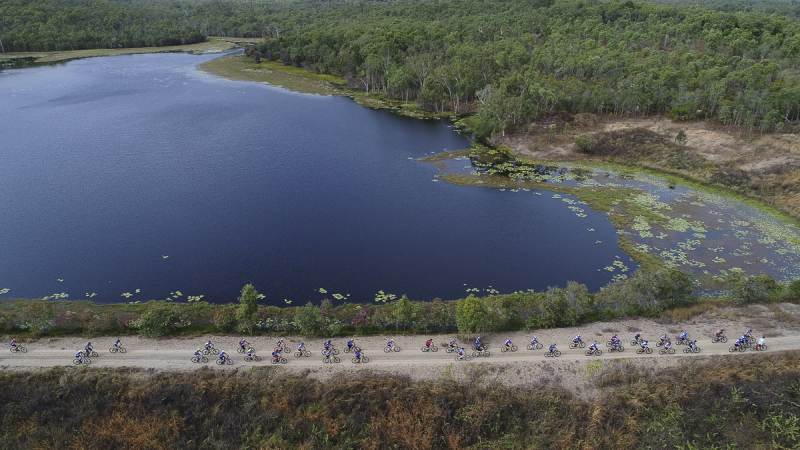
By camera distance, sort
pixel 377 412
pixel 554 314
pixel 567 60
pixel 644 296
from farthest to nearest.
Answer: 1. pixel 567 60
2. pixel 644 296
3. pixel 554 314
4. pixel 377 412

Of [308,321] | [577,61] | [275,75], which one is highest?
[577,61]

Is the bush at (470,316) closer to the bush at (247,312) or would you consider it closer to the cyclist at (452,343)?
the cyclist at (452,343)

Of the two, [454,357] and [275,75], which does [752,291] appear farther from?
[275,75]

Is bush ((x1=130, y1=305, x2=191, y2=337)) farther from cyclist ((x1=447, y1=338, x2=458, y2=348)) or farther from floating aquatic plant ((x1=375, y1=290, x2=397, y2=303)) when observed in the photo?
cyclist ((x1=447, y1=338, x2=458, y2=348))

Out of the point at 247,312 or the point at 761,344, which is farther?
the point at 247,312

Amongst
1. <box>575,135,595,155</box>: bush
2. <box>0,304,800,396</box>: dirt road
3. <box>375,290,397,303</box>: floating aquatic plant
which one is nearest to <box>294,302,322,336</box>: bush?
<box>0,304,800,396</box>: dirt road

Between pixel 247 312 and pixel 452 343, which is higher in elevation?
pixel 247 312

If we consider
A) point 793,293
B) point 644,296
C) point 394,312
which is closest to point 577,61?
point 793,293
